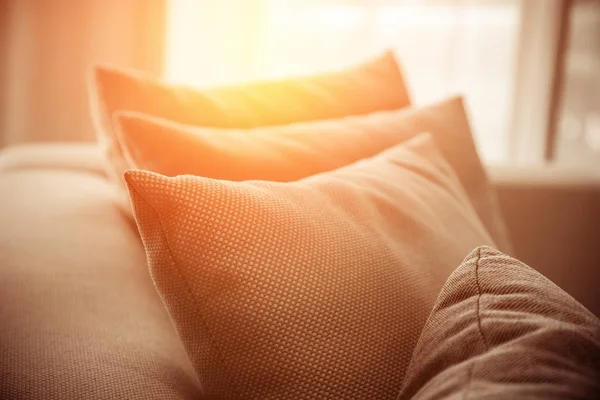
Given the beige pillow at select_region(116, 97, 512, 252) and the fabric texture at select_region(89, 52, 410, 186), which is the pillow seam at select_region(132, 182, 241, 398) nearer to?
the beige pillow at select_region(116, 97, 512, 252)

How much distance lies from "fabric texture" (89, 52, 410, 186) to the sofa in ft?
0.35

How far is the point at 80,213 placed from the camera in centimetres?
93

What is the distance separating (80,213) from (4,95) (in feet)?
5.06

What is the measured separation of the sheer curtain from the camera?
2373 millimetres

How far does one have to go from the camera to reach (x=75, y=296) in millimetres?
734

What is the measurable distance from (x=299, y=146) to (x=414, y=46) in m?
1.69

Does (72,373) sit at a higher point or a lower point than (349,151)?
lower

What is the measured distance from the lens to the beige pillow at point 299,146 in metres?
0.81

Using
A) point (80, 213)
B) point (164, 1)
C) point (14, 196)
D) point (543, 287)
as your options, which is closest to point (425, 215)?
point (543, 287)

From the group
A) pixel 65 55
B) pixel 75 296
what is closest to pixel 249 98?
pixel 75 296

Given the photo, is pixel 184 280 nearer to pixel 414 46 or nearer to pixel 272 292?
pixel 272 292

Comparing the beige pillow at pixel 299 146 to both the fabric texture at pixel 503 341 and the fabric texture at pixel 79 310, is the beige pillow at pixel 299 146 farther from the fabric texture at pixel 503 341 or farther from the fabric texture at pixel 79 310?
the fabric texture at pixel 503 341

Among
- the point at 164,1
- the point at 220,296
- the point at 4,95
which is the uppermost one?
the point at 164,1

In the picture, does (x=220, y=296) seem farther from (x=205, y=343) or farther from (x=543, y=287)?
(x=543, y=287)
